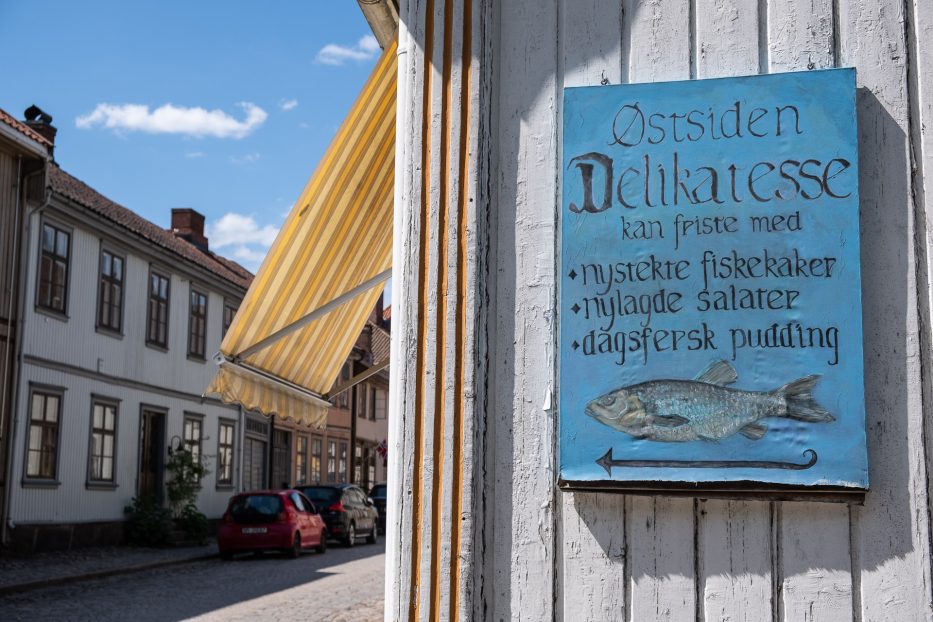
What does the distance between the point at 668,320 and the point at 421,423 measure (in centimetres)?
71

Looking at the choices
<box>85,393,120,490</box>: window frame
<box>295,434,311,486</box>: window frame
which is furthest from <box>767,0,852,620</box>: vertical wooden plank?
<box>295,434,311,486</box>: window frame

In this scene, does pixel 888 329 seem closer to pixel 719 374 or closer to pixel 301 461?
pixel 719 374

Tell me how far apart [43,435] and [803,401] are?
21245 millimetres

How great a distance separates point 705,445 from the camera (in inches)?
110

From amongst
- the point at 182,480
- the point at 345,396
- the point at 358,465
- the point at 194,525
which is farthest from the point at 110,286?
the point at 358,465

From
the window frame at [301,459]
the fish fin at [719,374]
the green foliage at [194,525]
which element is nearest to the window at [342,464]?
the window frame at [301,459]

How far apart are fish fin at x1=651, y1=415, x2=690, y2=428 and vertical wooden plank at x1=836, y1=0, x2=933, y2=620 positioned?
1.50 feet

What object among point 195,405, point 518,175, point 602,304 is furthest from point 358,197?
point 195,405

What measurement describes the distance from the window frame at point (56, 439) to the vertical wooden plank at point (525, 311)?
65.0 feet

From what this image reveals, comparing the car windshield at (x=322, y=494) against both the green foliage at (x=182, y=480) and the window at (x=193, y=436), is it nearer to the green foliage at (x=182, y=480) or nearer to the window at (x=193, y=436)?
the green foliage at (x=182, y=480)

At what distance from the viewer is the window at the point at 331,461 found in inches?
1657

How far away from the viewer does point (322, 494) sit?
27406mm

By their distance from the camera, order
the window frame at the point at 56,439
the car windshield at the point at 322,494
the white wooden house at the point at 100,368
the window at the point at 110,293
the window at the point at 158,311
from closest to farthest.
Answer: the window frame at the point at 56,439
the white wooden house at the point at 100,368
the window at the point at 110,293
the window at the point at 158,311
the car windshield at the point at 322,494

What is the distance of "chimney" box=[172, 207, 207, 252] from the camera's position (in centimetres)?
3491
